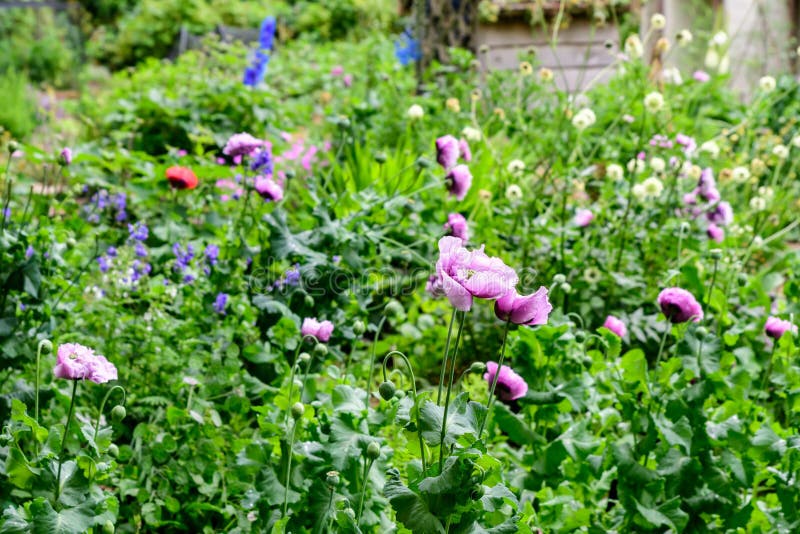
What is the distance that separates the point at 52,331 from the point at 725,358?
1.32 m

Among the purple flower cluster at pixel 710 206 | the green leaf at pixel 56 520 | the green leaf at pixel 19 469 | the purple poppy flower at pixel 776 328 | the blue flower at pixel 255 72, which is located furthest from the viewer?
the blue flower at pixel 255 72

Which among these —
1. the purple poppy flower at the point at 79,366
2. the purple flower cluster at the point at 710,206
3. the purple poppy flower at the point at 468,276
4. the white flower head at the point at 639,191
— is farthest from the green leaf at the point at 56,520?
the purple flower cluster at the point at 710,206

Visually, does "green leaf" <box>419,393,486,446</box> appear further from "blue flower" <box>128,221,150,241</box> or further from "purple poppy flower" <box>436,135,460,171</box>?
"blue flower" <box>128,221,150,241</box>

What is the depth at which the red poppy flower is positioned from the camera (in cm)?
215

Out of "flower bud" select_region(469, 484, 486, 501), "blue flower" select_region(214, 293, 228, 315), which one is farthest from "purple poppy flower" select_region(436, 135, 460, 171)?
"flower bud" select_region(469, 484, 486, 501)

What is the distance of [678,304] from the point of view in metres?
1.63

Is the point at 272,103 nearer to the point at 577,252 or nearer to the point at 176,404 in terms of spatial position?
the point at 577,252

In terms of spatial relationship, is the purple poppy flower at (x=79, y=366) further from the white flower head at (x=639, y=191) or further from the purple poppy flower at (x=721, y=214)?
the purple poppy flower at (x=721, y=214)

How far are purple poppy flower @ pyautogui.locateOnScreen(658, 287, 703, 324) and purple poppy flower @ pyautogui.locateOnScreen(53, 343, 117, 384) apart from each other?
941 millimetres

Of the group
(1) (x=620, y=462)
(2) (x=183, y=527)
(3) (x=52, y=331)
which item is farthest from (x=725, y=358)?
(3) (x=52, y=331)

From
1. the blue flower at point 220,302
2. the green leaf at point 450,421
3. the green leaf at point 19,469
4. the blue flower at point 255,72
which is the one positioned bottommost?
the blue flower at point 255,72

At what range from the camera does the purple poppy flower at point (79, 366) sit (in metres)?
1.25

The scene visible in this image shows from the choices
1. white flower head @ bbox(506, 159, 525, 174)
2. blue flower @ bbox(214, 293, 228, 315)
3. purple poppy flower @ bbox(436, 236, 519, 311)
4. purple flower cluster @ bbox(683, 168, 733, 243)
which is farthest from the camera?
white flower head @ bbox(506, 159, 525, 174)

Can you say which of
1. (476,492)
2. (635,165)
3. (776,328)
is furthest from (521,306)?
(635,165)
